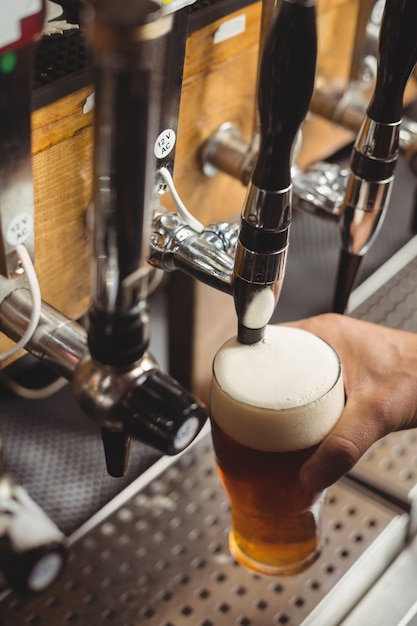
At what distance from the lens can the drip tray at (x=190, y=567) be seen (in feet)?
2.18

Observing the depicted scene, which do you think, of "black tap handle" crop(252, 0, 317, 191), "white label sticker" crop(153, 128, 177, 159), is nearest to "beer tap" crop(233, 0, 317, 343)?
"black tap handle" crop(252, 0, 317, 191)

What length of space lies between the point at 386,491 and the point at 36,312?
388 mm

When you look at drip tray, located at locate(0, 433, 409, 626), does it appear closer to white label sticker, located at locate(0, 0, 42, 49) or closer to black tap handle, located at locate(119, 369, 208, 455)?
black tap handle, located at locate(119, 369, 208, 455)

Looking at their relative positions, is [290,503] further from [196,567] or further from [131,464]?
[131,464]

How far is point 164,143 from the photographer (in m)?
0.61

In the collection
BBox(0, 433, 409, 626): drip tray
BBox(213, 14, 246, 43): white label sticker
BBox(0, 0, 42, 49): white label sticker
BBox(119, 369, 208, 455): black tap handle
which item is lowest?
BBox(0, 433, 409, 626): drip tray

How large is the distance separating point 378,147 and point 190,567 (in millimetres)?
394

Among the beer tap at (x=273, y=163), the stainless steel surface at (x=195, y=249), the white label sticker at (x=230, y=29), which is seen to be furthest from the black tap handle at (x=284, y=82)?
the white label sticker at (x=230, y=29)

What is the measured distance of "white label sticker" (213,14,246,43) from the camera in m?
0.74

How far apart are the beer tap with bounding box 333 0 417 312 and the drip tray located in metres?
0.22

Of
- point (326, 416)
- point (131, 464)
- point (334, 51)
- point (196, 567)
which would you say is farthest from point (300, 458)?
point (334, 51)

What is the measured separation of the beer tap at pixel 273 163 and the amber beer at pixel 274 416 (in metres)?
0.03

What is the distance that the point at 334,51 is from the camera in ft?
3.17

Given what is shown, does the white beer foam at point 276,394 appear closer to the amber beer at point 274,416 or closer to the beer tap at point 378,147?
the amber beer at point 274,416
